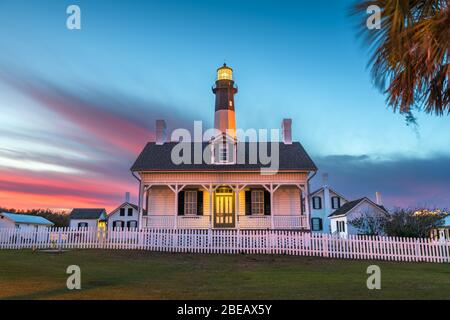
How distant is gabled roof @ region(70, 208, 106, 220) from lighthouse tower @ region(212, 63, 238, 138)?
3148 cm

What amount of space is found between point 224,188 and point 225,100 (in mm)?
9975

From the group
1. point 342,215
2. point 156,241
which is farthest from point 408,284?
point 342,215

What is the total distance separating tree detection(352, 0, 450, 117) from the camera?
3.56 meters

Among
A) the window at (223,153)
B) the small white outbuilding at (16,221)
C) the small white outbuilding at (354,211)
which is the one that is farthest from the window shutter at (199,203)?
the small white outbuilding at (16,221)

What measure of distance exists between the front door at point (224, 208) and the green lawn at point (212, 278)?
18.8 ft

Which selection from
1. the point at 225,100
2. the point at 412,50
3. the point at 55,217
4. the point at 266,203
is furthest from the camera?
the point at 55,217

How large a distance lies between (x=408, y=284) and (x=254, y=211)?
40.3 feet

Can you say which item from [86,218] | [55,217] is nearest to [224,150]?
[86,218]

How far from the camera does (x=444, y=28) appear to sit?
365 cm

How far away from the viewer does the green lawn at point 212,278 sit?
649 centimetres

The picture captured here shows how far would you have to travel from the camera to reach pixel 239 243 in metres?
15.8

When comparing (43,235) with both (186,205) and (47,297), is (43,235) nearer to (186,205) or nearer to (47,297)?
(186,205)

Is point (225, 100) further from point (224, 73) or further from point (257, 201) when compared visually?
point (257, 201)

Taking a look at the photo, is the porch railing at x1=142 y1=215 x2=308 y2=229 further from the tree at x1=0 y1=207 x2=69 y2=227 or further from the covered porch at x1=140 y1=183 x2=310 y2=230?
the tree at x1=0 y1=207 x2=69 y2=227
